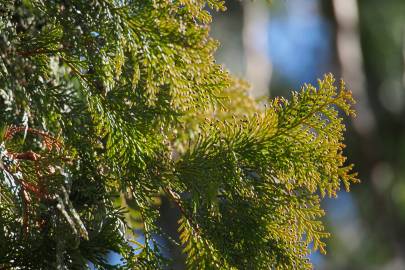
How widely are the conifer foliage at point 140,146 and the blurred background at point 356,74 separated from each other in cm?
498

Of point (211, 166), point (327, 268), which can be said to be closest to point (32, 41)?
point (211, 166)

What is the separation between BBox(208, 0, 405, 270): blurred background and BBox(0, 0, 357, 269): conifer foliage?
16.3 feet

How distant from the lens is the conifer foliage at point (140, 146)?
5.62 feet

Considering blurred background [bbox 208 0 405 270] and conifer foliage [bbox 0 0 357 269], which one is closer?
conifer foliage [bbox 0 0 357 269]

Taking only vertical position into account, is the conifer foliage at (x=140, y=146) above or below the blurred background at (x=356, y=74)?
below

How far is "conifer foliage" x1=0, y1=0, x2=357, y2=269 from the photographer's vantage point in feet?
5.62

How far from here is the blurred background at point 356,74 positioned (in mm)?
7523

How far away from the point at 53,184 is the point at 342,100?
71 centimetres

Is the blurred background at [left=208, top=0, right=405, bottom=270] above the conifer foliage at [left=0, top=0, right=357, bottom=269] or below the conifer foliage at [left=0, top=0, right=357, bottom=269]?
above

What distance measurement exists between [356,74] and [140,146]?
19.3 ft

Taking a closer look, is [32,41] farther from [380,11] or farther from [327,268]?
[380,11]

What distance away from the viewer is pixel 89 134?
72.4 inches

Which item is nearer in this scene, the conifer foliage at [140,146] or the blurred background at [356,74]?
the conifer foliage at [140,146]

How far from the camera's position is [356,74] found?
741cm
